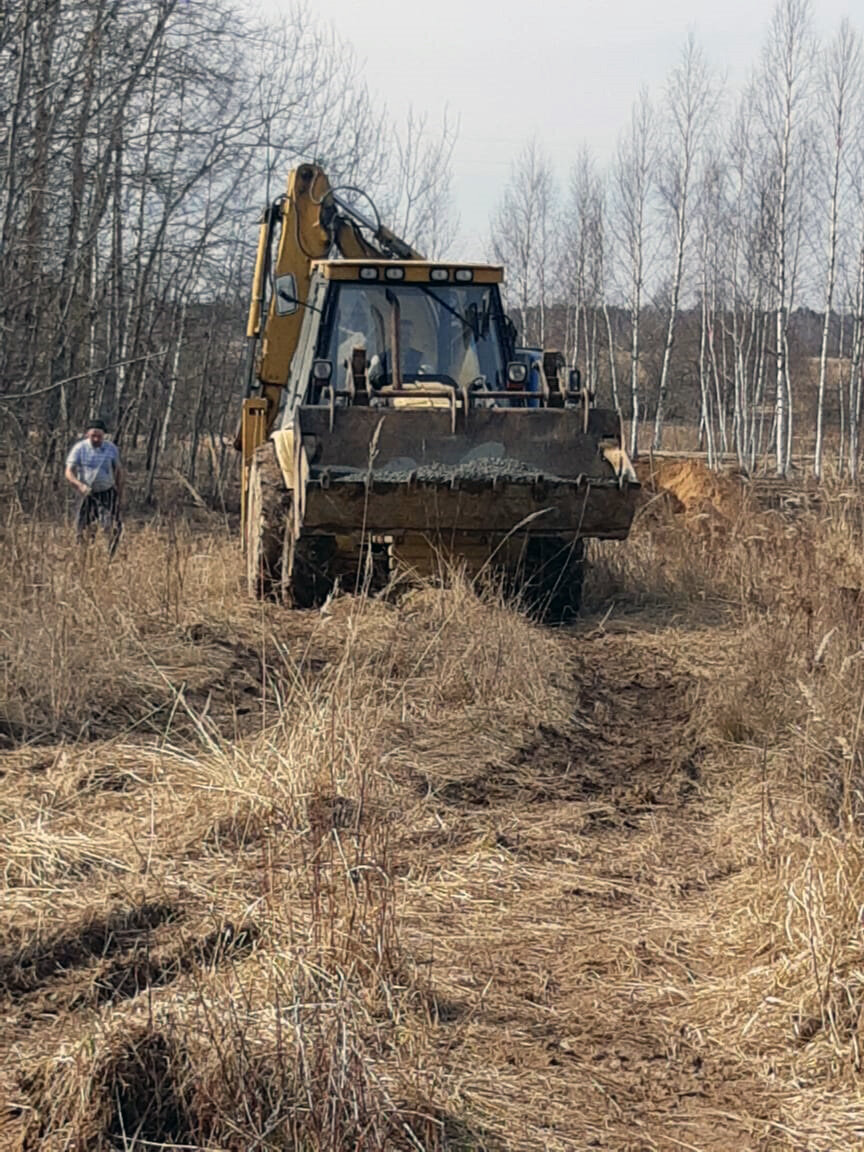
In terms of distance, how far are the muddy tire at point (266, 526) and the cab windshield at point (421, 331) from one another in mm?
849

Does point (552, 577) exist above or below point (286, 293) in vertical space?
below

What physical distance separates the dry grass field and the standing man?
3272 mm

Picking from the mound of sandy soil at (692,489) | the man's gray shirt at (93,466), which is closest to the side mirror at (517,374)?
the man's gray shirt at (93,466)

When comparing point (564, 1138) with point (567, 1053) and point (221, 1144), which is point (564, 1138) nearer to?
point (567, 1053)

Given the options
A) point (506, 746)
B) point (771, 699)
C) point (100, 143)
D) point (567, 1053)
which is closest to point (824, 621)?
point (771, 699)

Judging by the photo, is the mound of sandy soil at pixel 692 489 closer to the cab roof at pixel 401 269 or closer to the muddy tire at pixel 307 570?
the cab roof at pixel 401 269

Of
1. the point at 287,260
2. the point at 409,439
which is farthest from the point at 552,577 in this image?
Result: the point at 287,260

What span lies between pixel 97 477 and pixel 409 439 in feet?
12.9

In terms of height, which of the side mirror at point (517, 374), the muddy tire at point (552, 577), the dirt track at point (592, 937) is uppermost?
the side mirror at point (517, 374)

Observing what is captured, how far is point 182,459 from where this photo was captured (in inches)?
932

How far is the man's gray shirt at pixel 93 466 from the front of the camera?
36.3 ft

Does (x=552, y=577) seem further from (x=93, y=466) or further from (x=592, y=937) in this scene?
(x=592, y=937)

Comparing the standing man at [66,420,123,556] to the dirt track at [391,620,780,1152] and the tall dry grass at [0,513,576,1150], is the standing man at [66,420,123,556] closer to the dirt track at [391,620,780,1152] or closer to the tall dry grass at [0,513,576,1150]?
the tall dry grass at [0,513,576,1150]

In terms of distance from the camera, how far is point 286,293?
9953mm
